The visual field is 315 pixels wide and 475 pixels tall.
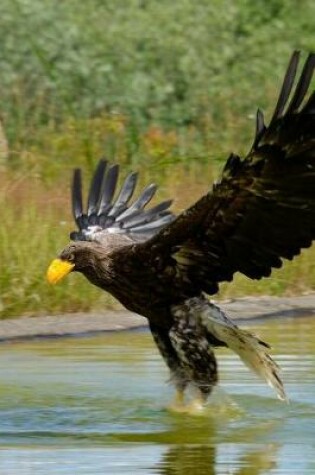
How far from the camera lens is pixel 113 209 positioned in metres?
10.7

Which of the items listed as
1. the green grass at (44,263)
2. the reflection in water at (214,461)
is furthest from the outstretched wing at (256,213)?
the green grass at (44,263)

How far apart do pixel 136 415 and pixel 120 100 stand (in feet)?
40.0

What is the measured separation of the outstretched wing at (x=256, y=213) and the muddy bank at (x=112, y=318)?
8.08 feet

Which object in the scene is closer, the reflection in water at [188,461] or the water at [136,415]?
the reflection in water at [188,461]

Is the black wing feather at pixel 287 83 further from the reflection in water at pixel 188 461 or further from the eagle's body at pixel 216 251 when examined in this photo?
the reflection in water at pixel 188 461

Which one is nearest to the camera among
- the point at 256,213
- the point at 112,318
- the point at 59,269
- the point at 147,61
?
the point at 256,213

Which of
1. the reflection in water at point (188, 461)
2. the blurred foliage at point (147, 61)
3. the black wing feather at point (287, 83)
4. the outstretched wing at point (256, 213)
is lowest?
the blurred foliage at point (147, 61)

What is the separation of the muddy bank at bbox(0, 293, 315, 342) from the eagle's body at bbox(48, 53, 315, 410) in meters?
1.91

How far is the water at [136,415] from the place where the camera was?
24.6 ft

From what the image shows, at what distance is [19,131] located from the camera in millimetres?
18750

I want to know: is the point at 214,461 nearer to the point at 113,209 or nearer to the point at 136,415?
the point at 136,415

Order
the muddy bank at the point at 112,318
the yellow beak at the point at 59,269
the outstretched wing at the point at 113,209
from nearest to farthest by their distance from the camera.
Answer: the yellow beak at the point at 59,269
the outstretched wing at the point at 113,209
the muddy bank at the point at 112,318

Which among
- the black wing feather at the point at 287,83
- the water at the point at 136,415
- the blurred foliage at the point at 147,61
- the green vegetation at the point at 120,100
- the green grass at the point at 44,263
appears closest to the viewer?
the water at the point at 136,415

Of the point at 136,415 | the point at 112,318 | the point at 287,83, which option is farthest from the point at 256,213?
the point at 112,318
